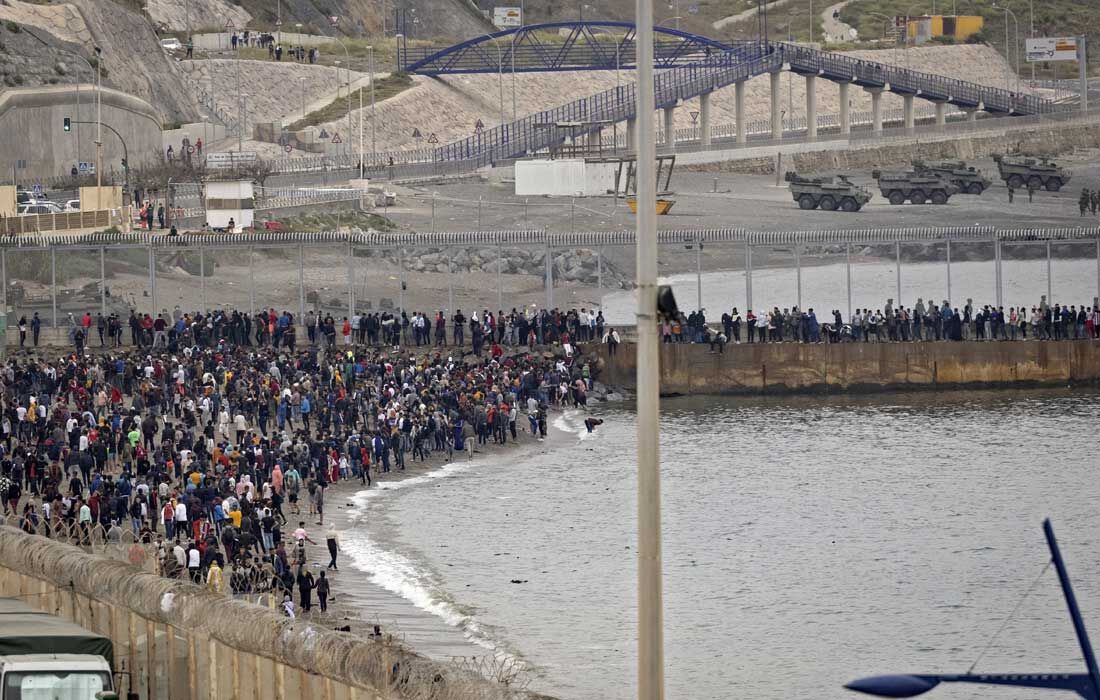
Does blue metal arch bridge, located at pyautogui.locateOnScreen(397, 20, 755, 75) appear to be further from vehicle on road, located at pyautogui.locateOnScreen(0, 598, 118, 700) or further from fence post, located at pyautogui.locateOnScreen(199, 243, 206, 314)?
vehicle on road, located at pyautogui.locateOnScreen(0, 598, 118, 700)

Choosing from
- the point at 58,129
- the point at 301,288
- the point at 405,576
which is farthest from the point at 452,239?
the point at 58,129

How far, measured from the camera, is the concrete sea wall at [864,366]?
57.8 metres

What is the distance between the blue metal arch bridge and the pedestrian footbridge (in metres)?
0.09

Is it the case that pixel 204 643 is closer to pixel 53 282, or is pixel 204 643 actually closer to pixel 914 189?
pixel 53 282

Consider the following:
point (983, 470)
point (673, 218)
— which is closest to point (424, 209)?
point (673, 218)

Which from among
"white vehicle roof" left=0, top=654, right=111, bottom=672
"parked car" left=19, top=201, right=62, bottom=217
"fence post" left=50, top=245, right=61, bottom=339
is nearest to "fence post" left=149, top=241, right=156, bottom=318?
"fence post" left=50, top=245, right=61, bottom=339

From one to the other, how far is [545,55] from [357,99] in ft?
70.9

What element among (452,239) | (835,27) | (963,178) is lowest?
(452,239)

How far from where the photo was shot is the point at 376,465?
43.7 m

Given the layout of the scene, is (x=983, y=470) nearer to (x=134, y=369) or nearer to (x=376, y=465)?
(x=376, y=465)

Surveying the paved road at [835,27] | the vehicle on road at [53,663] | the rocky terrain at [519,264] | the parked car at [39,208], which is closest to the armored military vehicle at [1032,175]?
the rocky terrain at [519,264]

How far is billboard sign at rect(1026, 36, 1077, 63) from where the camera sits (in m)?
151

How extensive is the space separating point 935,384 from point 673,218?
33629 mm

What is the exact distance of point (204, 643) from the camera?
19141mm
